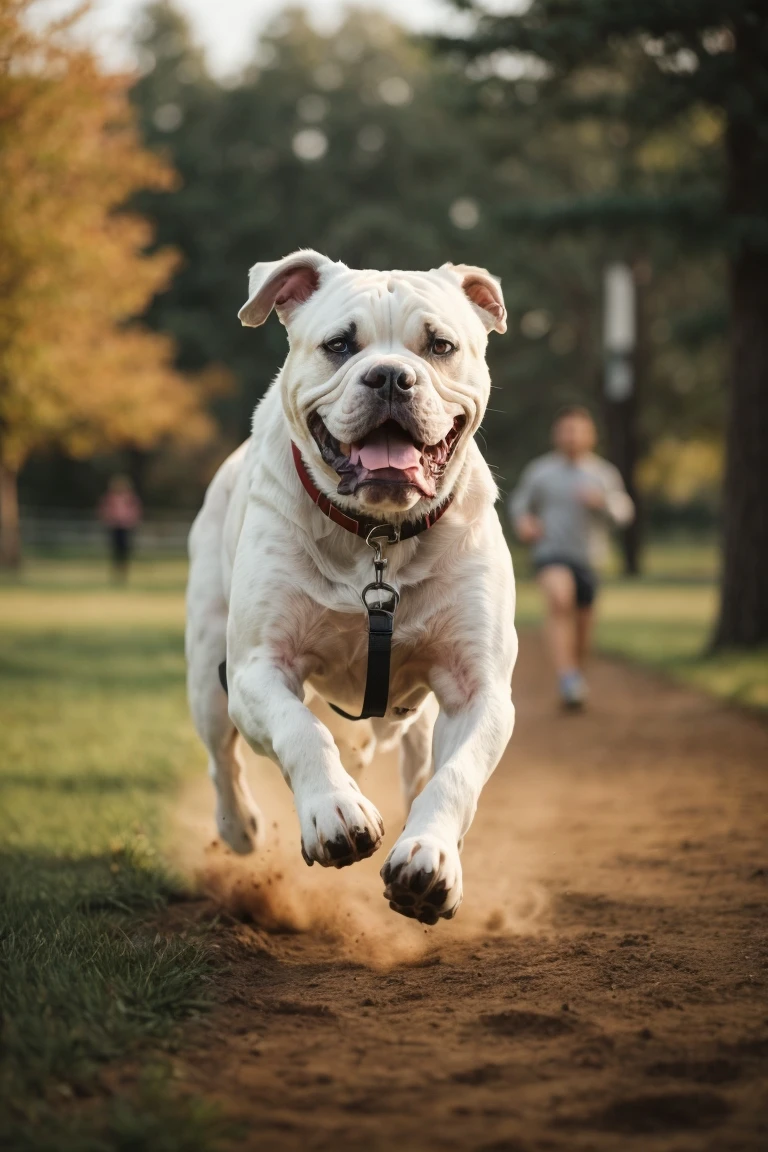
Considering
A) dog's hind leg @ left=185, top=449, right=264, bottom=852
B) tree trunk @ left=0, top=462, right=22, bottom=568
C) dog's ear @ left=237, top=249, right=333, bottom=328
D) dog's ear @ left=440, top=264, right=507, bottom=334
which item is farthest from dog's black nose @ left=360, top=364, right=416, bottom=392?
tree trunk @ left=0, top=462, right=22, bottom=568

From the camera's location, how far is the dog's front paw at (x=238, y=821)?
5164mm

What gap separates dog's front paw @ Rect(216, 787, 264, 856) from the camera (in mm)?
5164

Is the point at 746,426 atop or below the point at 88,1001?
atop

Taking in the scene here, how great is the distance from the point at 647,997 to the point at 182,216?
45.4 meters

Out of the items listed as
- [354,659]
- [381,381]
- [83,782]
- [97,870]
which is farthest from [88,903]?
[83,782]

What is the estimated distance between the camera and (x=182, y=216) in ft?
151

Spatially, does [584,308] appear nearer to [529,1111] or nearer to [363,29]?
[363,29]

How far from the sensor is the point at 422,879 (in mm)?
3412

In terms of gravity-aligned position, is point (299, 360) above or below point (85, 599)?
above

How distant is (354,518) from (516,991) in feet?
5.08

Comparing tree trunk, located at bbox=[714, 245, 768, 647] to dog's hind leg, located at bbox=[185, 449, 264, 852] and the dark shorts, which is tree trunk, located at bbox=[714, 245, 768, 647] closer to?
the dark shorts

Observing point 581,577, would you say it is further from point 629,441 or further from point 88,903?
point 629,441

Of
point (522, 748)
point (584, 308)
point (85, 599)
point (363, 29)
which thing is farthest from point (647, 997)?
point (363, 29)

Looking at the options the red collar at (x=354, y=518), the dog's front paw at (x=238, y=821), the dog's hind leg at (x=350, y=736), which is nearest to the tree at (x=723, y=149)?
the dog's hind leg at (x=350, y=736)
